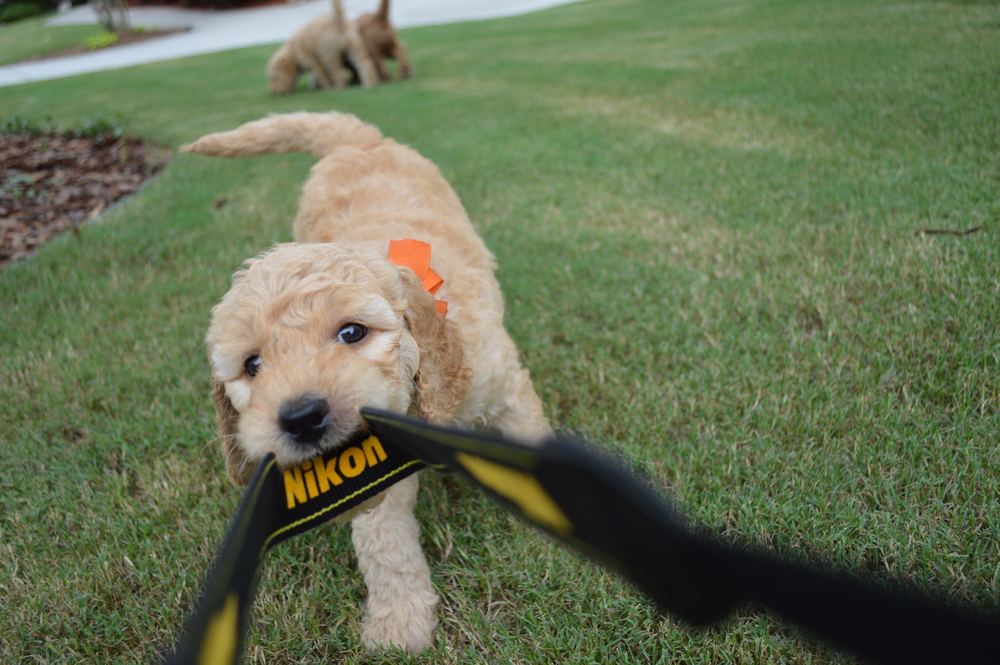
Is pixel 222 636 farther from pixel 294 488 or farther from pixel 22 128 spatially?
pixel 22 128

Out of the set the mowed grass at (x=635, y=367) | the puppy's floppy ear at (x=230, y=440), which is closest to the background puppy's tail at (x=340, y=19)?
the mowed grass at (x=635, y=367)

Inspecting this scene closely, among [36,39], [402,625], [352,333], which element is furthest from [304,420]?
[36,39]

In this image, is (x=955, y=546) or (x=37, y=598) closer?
(x=955, y=546)

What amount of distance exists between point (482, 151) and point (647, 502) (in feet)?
18.7

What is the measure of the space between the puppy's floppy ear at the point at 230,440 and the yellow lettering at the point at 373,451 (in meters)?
Answer: 0.68

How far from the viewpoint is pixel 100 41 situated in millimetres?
24281

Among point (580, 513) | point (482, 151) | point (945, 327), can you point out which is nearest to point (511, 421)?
point (580, 513)

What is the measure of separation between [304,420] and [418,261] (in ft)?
→ 2.99

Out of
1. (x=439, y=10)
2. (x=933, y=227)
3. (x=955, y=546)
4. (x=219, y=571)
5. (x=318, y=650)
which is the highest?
(x=439, y=10)

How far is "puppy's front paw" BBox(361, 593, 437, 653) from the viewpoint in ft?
A: 5.73

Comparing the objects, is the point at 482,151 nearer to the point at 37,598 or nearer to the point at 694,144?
the point at 694,144

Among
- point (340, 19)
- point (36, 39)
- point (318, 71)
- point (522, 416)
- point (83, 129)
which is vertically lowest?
point (522, 416)

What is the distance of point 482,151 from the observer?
595 cm

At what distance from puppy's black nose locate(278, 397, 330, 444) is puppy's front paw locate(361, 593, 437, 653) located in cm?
80
